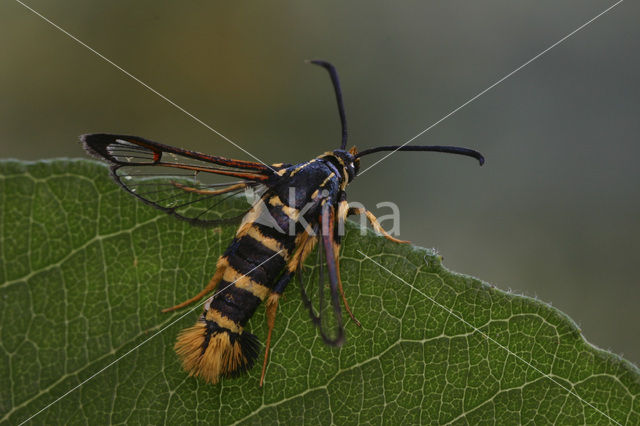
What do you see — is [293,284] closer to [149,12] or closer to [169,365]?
[169,365]

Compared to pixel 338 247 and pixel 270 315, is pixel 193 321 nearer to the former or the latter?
pixel 270 315

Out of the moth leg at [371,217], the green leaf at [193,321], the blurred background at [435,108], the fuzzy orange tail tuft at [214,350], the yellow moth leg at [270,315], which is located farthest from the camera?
the blurred background at [435,108]

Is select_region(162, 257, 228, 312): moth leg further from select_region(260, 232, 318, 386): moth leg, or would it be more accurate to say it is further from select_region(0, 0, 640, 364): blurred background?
select_region(0, 0, 640, 364): blurred background

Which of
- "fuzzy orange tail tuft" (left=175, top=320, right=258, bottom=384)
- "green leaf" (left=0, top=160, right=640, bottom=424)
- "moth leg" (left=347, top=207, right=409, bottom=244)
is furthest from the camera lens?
"moth leg" (left=347, top=207, right=409, bottom=244)

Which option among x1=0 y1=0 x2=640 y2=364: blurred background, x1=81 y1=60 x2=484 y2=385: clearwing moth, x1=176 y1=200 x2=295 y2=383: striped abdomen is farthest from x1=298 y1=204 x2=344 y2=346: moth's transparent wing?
x1=0 y1=0 x2=640 y2=364: blurred background

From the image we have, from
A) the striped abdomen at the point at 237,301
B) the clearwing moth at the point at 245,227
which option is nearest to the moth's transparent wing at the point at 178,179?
the clearwing moth at the point at 245,227

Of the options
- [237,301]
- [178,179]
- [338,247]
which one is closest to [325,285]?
[338,247]

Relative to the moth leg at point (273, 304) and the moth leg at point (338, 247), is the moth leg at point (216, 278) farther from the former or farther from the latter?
the moth leg at point (338, 247)
